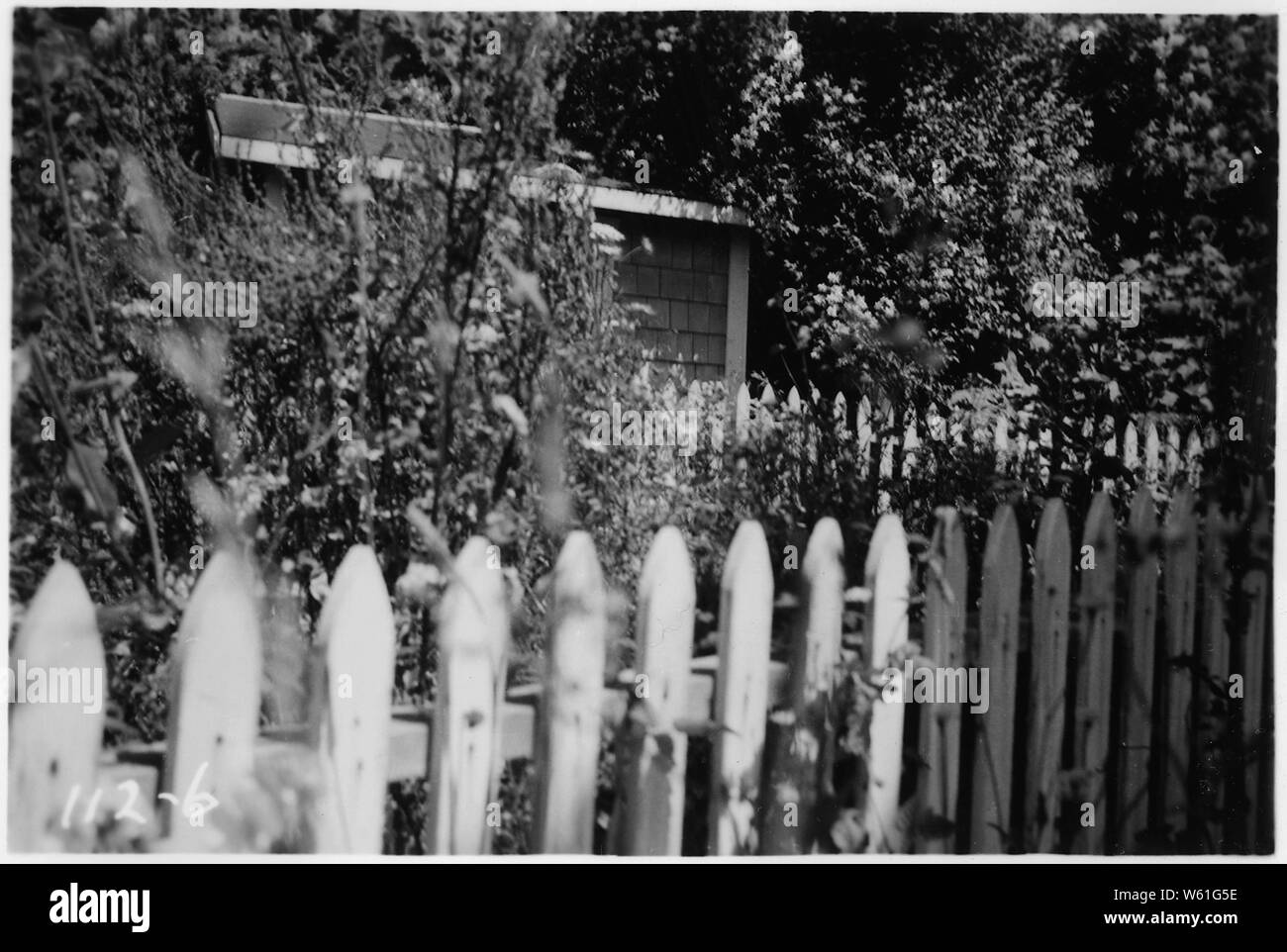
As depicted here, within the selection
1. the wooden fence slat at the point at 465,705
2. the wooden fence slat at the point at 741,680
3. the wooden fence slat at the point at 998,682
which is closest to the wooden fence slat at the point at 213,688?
the wooden fence slat at the point at 465,705

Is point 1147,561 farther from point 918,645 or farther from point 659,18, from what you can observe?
point 659,18

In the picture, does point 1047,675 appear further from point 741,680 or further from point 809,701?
point 741,680

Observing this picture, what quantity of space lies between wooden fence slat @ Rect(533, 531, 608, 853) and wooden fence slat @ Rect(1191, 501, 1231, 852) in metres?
1.47

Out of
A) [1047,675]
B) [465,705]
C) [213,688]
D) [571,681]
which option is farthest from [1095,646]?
[213,688]

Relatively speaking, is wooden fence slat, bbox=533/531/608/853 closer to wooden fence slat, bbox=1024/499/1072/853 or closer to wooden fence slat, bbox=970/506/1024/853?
wooden fence slat, bbox=970/506/1024/853

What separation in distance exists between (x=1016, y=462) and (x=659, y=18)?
1377mm

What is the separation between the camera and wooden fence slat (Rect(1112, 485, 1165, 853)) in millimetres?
2674

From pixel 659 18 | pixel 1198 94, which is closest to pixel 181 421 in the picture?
pixel 659 18

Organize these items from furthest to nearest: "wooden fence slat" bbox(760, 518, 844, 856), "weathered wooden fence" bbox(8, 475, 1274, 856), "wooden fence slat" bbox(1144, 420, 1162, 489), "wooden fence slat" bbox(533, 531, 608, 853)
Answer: "wooden fence slat" bbox(1144, 420, 1162, 489)
"wooden fence slat" bbox(760, 518, 844, 856)
"wooden fence slat" bbox(533, 531, 608, 853)
"weathered wooden fence" bbox(8, 475, 1274, 856)

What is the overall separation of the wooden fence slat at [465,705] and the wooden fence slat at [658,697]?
0.92 feet

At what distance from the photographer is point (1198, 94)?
275 cm

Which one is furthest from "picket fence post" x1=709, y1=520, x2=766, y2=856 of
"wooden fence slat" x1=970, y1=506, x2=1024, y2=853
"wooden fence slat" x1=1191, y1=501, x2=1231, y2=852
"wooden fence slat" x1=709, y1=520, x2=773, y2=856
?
"wooden fence slat" x1=1191, y1=501, x2=1231, y2=852

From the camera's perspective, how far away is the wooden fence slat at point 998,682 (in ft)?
8.36
